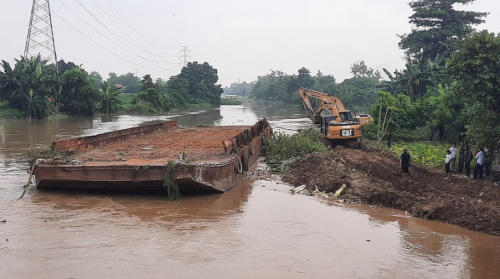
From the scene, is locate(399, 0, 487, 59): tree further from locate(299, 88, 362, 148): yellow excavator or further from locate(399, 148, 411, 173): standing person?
locate(399, 148, 411, 173): standing person

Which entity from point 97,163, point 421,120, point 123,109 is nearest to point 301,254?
point 97,163

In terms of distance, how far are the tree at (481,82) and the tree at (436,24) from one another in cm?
3511

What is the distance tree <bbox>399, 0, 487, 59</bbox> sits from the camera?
4450cm

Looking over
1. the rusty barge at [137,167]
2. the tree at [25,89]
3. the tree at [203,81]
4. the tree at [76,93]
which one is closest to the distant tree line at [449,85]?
the rusty barge at [137,167]

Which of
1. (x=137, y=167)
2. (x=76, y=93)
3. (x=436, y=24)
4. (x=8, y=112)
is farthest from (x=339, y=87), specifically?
(x=137, y=167)

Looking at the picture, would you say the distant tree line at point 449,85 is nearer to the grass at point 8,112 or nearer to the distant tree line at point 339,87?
the distant tree line at point 339,87

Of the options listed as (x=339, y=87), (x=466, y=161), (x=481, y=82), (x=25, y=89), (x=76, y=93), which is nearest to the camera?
(x=481, y=82)

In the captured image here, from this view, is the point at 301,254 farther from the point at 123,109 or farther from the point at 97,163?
the point at 123,109

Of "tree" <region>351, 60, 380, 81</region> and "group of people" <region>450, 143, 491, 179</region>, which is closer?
"group of people" <region>450, 143, 491, 179</region>

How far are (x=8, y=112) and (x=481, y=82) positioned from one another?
36067 mm

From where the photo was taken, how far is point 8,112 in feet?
122

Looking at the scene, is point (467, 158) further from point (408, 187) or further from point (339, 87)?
point (339, 87)

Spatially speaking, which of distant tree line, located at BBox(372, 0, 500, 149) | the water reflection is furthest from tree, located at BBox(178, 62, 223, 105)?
the water reflection

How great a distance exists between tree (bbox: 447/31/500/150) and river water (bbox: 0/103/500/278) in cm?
367
